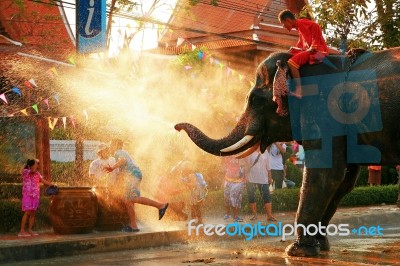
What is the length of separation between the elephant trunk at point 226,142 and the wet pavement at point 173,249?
1.32 metres

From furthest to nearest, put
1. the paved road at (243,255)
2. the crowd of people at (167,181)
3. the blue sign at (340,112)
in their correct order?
the crowd of people at (167,181) → the blue sign at (340,112) → the paved road at (243,255)

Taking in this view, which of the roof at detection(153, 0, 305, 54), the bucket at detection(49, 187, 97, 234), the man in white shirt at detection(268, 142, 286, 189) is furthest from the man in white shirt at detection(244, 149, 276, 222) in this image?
the roof at detection(153, 0, 305, 54)

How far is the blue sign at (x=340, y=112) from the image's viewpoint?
9.38 meters

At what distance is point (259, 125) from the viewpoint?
1012 cm

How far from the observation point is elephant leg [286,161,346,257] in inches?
371

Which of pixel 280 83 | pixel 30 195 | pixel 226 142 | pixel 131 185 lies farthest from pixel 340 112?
pixel 30 195

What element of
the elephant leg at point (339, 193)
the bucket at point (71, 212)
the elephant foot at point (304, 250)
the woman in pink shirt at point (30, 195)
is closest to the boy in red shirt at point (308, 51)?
the elephant leg at point (339, 193)

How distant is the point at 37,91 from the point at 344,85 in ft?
34.4

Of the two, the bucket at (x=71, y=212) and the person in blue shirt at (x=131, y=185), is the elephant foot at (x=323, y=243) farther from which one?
the bucket at (x=71, y=212)

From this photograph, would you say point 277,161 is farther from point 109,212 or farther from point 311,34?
point 311,34

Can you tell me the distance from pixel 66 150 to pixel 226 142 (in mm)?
21379

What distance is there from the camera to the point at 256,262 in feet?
30.4

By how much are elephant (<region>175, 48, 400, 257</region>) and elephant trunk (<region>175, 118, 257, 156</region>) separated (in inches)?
23.1

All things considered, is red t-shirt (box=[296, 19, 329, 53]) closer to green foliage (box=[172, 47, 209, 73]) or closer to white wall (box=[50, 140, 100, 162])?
green foliage (box=[172, 47, 209, 73])
